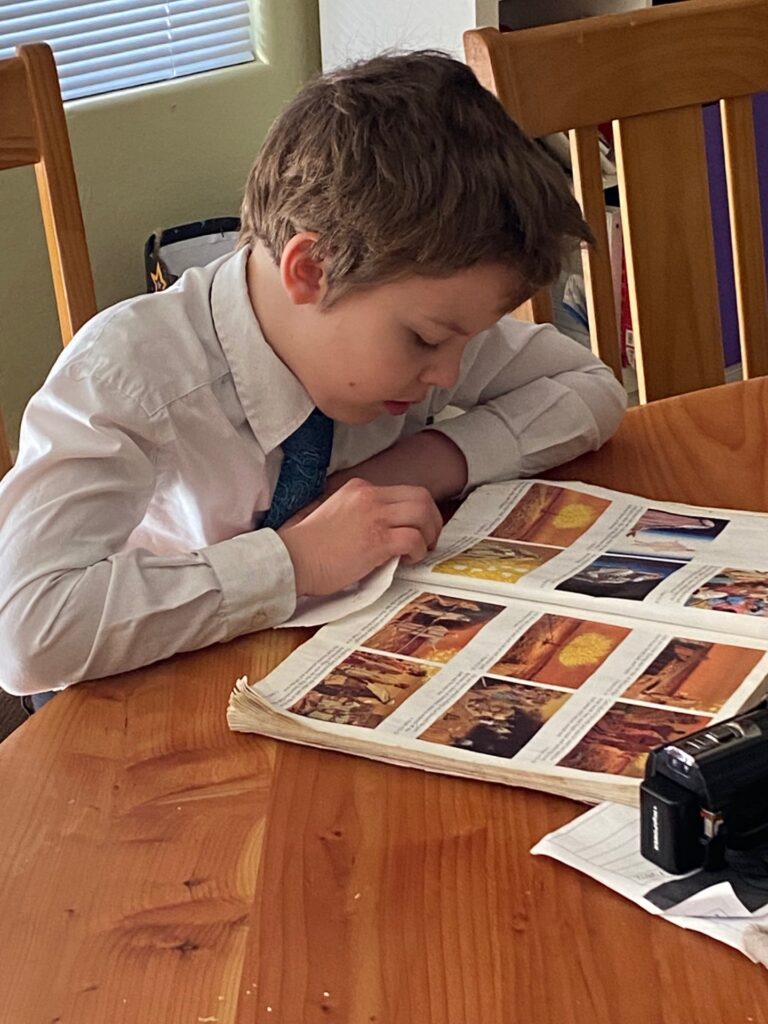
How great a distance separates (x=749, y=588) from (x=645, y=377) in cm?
55

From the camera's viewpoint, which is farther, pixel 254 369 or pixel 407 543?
pixel 254 369

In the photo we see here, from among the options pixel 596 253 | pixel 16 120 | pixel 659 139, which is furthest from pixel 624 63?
pixel 16 120

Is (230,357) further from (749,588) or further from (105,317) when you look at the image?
(749,588)

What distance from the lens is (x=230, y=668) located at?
87cm

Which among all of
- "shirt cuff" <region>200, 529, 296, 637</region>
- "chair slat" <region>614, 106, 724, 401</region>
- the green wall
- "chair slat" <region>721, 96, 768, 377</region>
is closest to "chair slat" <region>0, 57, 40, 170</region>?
"shirt cuff" <region>200, 529, 296, 637</region>

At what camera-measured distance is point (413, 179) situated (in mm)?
958

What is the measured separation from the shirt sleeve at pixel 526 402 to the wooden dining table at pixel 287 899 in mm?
395

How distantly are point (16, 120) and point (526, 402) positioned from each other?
1.63 ft

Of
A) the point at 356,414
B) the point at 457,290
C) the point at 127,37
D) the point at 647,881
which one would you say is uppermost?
the point at 127,37

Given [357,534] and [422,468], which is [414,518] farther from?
[422,468]

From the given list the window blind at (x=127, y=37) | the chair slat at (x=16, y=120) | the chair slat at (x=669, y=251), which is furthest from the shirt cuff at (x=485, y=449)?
the window blind at (x=127, y=37)

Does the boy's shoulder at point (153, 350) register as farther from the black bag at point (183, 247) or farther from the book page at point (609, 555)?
the black bag at point (183, 247)

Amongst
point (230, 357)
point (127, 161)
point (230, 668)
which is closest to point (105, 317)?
point (230, 357)

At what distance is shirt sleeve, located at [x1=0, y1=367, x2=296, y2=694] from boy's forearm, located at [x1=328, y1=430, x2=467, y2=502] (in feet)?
0.65
